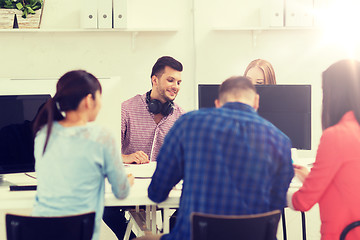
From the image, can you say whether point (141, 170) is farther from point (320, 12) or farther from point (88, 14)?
point (320, 12)

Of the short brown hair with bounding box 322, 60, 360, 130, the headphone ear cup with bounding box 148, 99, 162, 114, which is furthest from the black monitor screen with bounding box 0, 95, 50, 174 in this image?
the short brown hair with bounding box 322, 60, 360, 130

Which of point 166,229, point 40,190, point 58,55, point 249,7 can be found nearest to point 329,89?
point 166,229

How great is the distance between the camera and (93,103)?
5.76 ft

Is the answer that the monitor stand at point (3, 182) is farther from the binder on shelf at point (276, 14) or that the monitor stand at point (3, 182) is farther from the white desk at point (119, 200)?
the binder on shelf at point (276, 14)

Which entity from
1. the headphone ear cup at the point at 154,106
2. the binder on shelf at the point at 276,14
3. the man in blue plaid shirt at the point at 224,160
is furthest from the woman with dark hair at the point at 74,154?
the binder on shelf at the point at 276,14

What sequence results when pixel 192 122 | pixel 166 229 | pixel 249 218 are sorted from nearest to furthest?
pixel 249 218, pixel 192 122, pixel 166 229

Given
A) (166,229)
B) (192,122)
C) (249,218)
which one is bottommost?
(166,229)

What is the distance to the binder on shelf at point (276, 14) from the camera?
4.04 m

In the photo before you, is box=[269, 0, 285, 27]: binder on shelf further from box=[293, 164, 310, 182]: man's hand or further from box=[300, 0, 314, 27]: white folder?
box=[293, 164, 310, 182]: man's hand

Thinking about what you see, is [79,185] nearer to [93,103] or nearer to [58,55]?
[93,103]

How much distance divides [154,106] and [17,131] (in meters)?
1.10

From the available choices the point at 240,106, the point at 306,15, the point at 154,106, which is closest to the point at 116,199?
the point at 240,106

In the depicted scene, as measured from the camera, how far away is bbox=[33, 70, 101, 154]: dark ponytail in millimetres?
1729

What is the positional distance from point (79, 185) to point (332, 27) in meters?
3.20
